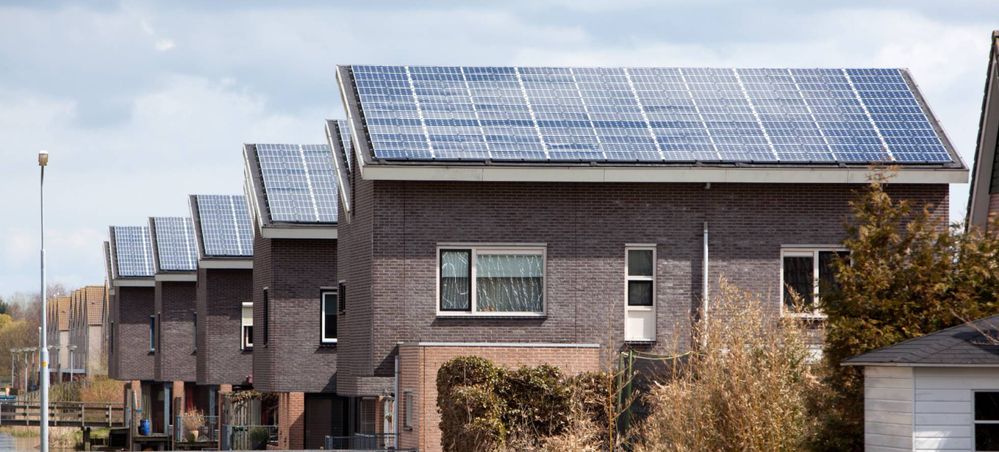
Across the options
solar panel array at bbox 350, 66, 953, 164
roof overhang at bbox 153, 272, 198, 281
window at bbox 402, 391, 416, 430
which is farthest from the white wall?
roof overhang at bbox 153, 272, 198, 281

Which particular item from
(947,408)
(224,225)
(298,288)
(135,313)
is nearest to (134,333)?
(135,313)

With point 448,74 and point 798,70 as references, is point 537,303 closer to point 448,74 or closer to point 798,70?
point 448,74

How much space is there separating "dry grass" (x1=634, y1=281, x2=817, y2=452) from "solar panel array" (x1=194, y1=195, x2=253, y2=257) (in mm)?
34042

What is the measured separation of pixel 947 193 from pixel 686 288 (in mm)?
5672

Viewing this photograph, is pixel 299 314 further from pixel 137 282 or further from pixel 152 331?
pixel 137 282

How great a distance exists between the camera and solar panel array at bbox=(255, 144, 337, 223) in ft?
140

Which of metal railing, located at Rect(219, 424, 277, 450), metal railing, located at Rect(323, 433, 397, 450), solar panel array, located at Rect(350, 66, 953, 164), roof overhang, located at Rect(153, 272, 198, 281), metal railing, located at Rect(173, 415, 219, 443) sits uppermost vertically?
solar panel array, located at Rect(350, 66, 953, 164)

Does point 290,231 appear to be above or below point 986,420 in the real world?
above

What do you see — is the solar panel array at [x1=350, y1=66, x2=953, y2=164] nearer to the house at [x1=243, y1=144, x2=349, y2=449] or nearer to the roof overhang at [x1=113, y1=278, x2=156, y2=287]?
the house at [x1=243, y1=144, x2=349, y2=449]

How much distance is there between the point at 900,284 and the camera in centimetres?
1864

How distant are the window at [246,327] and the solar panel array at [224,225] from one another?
1837 mm

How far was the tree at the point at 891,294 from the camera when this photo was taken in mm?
18406

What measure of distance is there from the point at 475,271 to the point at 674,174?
14.5 ft

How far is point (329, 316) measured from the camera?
42.7 m
